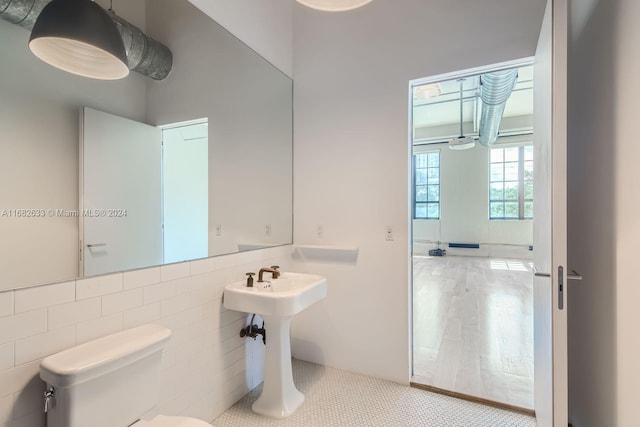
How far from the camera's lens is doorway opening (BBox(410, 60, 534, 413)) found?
233 cm

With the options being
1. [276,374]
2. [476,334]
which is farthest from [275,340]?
[476,334]

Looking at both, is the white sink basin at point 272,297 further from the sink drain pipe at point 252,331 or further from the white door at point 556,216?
the white door at point 556,216

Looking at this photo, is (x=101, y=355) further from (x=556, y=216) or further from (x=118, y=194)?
(x=556, y=216)

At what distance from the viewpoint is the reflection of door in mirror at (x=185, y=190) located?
1735 millimetres

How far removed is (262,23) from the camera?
232 centimetres

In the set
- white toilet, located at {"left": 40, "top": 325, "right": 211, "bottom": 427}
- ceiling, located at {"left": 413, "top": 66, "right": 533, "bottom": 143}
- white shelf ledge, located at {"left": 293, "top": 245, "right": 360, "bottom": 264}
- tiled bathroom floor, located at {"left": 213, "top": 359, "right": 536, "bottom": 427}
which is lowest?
tiled bathroom floor, located at {"left": 213, "top": 359, "right": 536, "bottom": 427}

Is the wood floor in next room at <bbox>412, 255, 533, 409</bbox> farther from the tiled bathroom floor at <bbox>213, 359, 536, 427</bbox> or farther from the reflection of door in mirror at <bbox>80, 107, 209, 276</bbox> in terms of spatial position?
the reflection of door in mirror at <bbox>80, 107, 209, 276</bbox>

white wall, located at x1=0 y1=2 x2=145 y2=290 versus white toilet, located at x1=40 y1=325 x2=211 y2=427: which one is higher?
white wall, located at x1=0 y1=2 x2=145 y2=290

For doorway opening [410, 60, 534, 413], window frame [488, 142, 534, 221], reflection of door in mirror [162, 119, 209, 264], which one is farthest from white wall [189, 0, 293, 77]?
window frame [488, 142, 534, 221]

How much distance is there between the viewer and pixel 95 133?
143 centimetres

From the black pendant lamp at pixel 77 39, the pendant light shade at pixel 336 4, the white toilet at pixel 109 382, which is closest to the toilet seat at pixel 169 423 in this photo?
the white toilet at pixel 109 382

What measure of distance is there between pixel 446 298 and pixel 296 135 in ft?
10.8

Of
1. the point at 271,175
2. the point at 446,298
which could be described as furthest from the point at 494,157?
the point at 271,175

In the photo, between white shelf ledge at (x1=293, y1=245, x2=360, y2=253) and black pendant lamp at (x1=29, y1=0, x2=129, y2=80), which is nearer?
black pendant lamp at (x1=29, y1=0, x2=129, y2=80)
